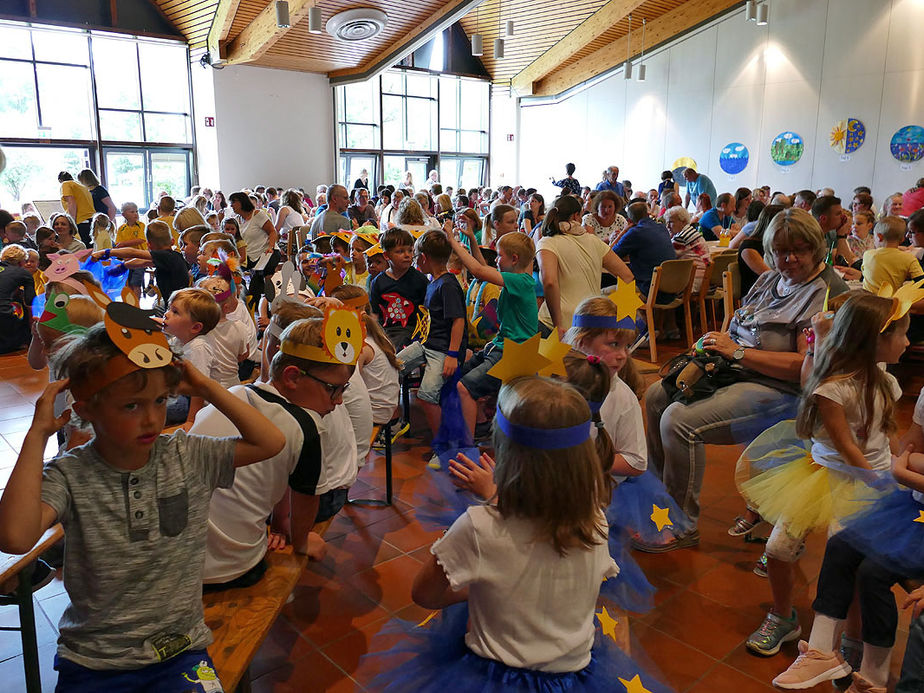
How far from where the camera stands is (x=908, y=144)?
11.0 m

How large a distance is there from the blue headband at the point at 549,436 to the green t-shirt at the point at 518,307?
235 cm

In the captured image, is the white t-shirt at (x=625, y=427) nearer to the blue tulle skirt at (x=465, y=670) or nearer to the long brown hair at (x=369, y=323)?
the blue tulle skirt at (x=465, y=670)

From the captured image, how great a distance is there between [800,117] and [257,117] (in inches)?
422

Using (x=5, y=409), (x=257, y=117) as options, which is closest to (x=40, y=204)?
(x=257, y=117)

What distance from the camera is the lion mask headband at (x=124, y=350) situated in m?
1.28

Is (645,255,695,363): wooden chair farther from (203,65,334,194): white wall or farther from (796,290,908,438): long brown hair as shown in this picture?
(203,65,334,194): white wall

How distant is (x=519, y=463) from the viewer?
1317 millimetres

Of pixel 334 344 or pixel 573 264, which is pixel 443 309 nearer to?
pixel 573 264

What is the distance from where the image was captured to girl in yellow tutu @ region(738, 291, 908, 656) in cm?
215

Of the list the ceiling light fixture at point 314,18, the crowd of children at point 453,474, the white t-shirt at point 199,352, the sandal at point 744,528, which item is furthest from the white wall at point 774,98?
the white t-shirt at point 199,352

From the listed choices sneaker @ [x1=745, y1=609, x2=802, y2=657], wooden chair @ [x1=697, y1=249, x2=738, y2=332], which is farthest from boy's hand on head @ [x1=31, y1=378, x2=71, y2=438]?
wooden chair @ [x1=697, y1=249, x2=738, y2=332]

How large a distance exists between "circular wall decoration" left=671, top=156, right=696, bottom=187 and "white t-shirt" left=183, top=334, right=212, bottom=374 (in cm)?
1287

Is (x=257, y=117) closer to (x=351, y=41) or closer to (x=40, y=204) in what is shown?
(x=351, y=41)

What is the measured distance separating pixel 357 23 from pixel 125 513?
1253cm
